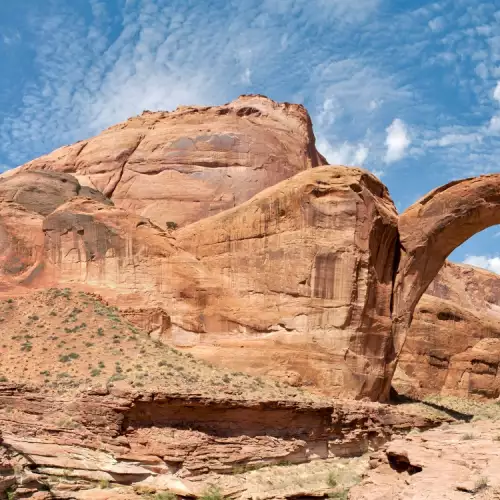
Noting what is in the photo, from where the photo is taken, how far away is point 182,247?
29.9 m

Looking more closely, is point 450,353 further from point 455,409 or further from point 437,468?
point 437,468

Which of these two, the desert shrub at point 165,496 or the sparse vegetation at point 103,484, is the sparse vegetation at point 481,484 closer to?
the desert shrub at point 165,496

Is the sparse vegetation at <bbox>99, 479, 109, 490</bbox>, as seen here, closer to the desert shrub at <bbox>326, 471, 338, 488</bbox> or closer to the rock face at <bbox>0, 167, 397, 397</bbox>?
the desert shrub at <bbox>326, 471, 338, 488</bbox>

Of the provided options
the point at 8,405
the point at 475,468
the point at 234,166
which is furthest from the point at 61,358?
the point at 234,166

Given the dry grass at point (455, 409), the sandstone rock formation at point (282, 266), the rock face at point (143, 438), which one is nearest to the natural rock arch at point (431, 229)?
the sandstone rock formation at point (282, 266)

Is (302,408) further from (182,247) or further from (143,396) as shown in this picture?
(182,247)

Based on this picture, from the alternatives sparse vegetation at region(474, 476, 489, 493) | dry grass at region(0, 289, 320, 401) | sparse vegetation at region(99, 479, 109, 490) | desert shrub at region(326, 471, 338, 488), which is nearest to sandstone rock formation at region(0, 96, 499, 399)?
dry grass at region(0, 289, 320, 401)

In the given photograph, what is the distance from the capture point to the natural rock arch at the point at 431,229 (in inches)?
1126

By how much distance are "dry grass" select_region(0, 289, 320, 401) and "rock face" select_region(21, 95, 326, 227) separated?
15436mm

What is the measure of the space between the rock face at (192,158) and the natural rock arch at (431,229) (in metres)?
16.4

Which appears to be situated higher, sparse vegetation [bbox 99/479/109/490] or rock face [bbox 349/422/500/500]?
rock face [bbox 349/422/500/500]

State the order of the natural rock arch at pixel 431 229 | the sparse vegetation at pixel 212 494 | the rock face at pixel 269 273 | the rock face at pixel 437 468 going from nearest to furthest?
the rock face at pixel 437 468 → the sparse vegetation at pixel 212 494 → the rock face at pixel 269 273 → the natural rock arch at pixel 431 229

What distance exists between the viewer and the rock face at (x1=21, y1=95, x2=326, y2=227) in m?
44.3

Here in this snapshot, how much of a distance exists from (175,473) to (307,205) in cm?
1073
